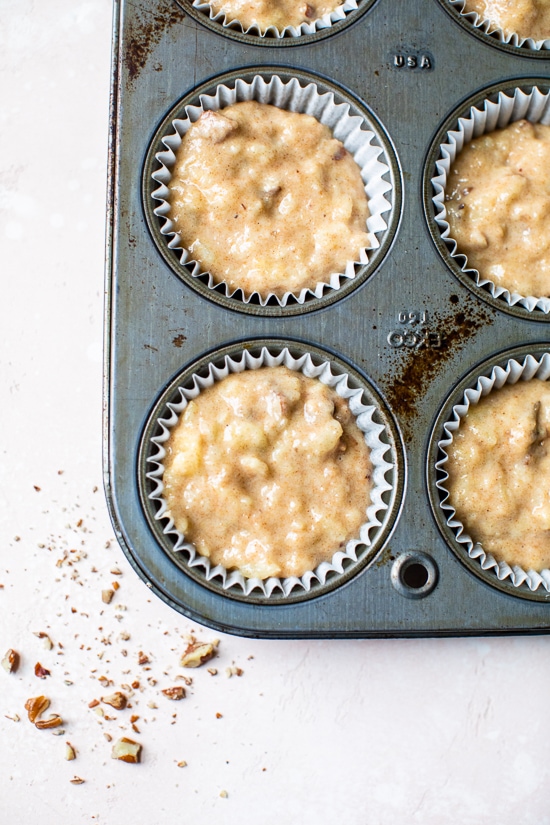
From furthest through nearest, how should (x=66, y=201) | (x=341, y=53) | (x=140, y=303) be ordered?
(x=66, y=201) < (x=341, y=53) < (x=140, y=303)

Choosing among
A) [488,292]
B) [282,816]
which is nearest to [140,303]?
[488,292]

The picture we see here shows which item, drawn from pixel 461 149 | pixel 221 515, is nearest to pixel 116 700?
pixel 221 515

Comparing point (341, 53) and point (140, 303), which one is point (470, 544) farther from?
point (341, 53)

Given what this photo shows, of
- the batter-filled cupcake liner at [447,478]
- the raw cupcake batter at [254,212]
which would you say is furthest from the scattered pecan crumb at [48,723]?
the raw cupcake batter at [254,212]

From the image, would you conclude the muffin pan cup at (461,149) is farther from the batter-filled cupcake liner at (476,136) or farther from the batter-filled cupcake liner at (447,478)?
the batter-filled cupcake liner at (447,478)

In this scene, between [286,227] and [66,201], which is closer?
[286,227]

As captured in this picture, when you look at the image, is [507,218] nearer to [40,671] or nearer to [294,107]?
[294,107]
